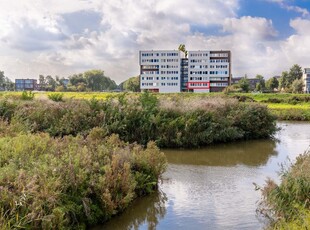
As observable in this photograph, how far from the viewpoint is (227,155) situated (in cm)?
1702

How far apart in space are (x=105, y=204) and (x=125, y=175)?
905 mm

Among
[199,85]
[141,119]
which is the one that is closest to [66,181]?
[141,119]

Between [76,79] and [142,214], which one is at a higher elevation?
[76,79]

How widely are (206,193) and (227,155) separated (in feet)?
22.3

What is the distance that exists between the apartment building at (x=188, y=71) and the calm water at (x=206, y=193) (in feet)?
255

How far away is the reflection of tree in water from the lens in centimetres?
829

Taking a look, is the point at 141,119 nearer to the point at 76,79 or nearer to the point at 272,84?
the point at 272,84

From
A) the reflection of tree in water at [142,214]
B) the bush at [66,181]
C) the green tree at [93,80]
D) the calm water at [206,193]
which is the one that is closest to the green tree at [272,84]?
the green tree at [93,80]

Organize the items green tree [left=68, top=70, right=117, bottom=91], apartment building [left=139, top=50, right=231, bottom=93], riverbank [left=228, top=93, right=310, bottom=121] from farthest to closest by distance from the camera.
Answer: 1. green tree [left=68, top=70, right=117, bottom=91]
2. apartment building [left=139, top=50, right=231, bottom=93]
3. riverbank [left=228, top=93, right=310, bottom=121]

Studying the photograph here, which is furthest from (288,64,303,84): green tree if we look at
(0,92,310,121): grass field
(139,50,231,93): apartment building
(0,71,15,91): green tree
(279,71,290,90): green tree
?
(0,71,15,91): green tree

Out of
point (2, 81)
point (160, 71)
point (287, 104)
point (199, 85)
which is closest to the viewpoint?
point (287, 104)

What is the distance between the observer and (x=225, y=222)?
8.34 meters

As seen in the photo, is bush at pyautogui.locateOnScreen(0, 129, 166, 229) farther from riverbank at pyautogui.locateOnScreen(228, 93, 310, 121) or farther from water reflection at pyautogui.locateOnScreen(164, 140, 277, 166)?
riverbank at pyautogui.locateOnScreen(228, 93, 310, 121)

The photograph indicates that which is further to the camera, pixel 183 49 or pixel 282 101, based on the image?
pixel 183 49
